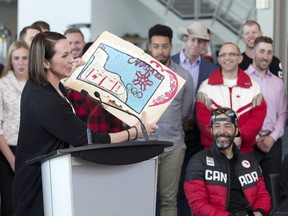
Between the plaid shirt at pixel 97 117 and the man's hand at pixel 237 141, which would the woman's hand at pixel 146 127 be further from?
the man's hand at pixel 237 141

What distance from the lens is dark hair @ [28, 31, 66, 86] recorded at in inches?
113

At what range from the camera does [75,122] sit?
2.82 m

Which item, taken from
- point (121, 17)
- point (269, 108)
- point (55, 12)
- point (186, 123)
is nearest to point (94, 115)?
point (186, 123)

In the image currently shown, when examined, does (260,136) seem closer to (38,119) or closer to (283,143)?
(283,143)

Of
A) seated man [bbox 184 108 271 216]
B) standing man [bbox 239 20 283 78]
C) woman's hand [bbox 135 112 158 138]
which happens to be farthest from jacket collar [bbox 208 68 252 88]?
woman's hand [bbox 135 112 158 138]

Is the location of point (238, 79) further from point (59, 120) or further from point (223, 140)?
point (59, 120)

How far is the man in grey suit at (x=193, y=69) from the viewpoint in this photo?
16.7 feet

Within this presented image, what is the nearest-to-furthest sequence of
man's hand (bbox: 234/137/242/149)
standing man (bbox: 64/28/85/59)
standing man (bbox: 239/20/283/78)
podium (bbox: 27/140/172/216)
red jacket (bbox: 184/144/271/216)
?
1. podium (bbox: 27/140/172/216)
2. red jacket (bbox: 184/144/271/216)
3. man's hand (bbox: 234/137/242/149)
4. standing man (bbox: 64/28/85/59)
5. standing man (bbox: 239/20/283/78)

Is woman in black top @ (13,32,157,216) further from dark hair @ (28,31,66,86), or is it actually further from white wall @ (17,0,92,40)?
white wall @ (17,0,92,40)

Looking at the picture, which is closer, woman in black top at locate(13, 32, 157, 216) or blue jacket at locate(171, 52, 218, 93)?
woman in black top at locate(13, 32, 157, 216)

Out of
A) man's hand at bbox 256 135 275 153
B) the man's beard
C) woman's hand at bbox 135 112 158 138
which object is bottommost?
man's hand at bbox 256 135 275 153

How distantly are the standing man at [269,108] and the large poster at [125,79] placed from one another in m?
1.99

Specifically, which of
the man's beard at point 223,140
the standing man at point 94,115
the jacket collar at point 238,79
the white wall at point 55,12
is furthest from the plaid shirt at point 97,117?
the white wall at point 55,12

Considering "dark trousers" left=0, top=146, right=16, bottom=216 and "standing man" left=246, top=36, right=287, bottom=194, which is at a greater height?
"standing man" left=246, top=36, right=287, bottom=194
